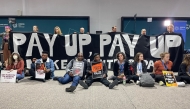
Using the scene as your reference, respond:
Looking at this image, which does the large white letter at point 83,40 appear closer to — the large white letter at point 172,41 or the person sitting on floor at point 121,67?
the person sitting on floor at point 121,67

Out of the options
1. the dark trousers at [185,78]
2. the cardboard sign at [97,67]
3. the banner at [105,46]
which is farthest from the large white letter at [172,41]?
the cardboard sign at [97,67]

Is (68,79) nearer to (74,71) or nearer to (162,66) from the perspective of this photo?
(74,71)

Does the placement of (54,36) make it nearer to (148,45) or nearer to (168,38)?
→ (148,45)

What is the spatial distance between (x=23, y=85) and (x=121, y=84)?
7.99 ft

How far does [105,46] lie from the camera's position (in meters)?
5.37

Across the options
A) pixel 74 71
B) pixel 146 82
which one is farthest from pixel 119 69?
pixel 74 71

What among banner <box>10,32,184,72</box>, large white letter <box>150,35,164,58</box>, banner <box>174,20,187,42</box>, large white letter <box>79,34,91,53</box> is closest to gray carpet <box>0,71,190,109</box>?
banner <box>10,32,184,72</box>

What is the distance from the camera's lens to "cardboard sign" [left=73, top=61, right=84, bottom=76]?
4102 millimetres

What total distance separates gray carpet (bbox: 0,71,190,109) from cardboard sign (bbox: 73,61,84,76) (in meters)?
0.49

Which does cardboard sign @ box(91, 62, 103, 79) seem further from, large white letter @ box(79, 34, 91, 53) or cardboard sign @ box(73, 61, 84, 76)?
large white letter @ box(79, 34, 91, 53)

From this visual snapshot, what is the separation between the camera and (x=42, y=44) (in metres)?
5.18

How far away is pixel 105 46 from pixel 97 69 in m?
1.48

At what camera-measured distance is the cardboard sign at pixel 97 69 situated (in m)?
4.05

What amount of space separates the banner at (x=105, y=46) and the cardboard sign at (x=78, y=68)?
1.20 metres
